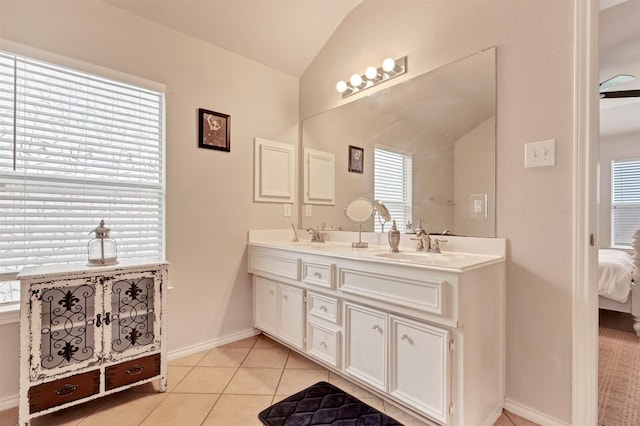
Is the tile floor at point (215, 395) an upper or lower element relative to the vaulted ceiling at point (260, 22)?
lower

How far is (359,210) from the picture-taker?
2.49m

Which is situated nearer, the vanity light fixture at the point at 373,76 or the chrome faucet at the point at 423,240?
the chrome faucet at the point at 423,240

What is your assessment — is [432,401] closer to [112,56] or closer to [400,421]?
[400,421]

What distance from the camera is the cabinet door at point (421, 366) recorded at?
1409mm

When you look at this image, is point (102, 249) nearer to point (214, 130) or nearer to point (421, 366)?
point (214, 130)

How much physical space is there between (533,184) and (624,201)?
15.8ft

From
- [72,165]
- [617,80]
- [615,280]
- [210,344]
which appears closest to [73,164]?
[72,165]

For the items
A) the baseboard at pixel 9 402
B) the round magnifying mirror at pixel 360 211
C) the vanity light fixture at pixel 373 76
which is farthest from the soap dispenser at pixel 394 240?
the baseboard at pixel 9 402

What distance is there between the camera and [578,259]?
1.45m

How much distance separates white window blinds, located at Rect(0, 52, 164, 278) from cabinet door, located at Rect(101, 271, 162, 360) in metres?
0.38

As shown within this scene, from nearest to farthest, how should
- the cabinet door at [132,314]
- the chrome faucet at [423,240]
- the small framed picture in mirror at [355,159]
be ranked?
the cabinet door at [132,314] < the chrome faucet at [423,240] < the small framed picture in mirror at [355,159]

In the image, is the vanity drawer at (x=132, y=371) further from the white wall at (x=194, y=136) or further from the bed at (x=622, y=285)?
the bed at (x=622, y=285)

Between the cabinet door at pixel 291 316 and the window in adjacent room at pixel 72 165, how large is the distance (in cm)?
96

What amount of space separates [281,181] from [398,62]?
1376 mm
